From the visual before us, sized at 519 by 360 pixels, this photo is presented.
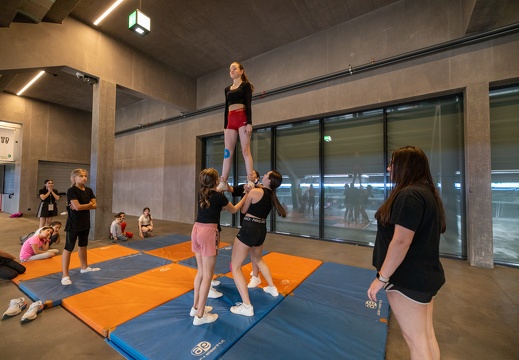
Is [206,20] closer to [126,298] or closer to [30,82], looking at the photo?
[126,298]

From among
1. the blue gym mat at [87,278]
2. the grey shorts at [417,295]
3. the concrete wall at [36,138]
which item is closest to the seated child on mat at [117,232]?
the blue gym mat at [87,278]

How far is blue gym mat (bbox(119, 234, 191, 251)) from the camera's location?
5176mm

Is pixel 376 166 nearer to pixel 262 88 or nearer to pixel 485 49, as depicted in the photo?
pixel 485 49

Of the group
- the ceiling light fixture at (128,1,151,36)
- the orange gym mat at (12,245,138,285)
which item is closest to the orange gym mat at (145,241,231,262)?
the orange gym mat at (12,245,138,285)

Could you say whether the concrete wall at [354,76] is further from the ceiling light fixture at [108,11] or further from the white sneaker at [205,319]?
the white sneaker at [205,319]

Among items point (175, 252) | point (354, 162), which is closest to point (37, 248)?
point (175, 252)

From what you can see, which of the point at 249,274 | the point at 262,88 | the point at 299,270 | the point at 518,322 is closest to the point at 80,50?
the point at 262,88

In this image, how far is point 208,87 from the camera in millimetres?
8125

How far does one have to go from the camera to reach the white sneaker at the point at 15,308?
8.05 feet

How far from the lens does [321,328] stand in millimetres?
2297

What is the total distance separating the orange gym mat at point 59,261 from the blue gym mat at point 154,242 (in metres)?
0.24

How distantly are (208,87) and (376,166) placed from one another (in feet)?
19.4

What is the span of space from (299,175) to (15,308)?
5905 millimetres

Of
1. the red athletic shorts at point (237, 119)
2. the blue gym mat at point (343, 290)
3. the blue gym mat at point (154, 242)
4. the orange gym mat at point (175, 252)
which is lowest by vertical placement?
the blue gym mat at point (343, 290)
